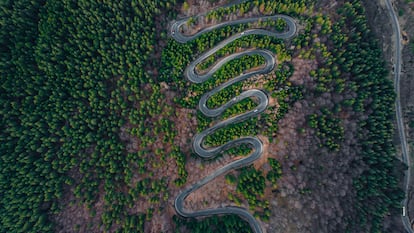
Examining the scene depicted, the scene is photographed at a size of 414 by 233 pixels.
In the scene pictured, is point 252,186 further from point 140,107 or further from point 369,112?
point 369,112

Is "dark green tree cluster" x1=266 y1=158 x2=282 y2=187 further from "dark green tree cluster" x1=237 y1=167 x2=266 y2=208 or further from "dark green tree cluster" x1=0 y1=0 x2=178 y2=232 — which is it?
"dark green tree cluster" x1=0 y1=0 x2=178 y2=232

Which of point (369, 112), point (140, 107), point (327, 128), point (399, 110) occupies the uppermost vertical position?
point (140, 107)

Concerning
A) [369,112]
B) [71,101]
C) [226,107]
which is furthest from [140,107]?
[369,112]

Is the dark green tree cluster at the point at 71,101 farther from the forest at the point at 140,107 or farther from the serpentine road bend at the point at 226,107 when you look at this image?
the serpentine road bend at the point at 226,107

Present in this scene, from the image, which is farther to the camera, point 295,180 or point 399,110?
point 399,110

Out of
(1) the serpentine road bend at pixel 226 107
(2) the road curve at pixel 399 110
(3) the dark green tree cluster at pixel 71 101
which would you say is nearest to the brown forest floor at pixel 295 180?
(1) the serpentine road bend at pixel 226 107

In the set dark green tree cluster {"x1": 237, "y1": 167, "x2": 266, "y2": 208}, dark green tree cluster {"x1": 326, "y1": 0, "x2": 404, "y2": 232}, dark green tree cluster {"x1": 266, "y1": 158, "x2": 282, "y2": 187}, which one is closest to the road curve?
dark green tree cluster {"x1": 326, "y1": 0, "x2": 404, "y2": 232}
